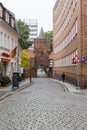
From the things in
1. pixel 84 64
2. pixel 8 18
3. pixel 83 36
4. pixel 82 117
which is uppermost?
pixel 8 18

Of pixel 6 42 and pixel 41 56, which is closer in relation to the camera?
pixel 6 42

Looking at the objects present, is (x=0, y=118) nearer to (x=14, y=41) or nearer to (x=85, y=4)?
(x=85, y=4)

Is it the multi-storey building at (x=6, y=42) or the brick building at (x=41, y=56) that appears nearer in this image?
the multi-storey building at (x=6, y=42)

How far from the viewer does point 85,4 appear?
36.4 metres

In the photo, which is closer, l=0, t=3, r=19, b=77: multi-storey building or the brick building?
l=0, t=3, r=19, b=77: multi-storey building

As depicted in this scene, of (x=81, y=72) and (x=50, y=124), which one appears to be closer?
(x=50, y=124)

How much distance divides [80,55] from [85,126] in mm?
26088

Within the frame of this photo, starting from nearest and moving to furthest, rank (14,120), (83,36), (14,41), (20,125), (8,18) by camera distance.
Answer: (20,125), (14,120), (83,36), (8,18), (14,41)

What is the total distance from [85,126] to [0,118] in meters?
3.13

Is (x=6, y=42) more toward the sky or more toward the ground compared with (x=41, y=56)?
more toward the ground

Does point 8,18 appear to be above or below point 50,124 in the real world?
above

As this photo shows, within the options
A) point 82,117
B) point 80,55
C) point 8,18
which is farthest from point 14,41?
point 82,117

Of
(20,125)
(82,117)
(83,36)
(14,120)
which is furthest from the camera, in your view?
(83,36)

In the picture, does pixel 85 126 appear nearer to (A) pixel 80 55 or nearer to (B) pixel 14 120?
(B) pixel 14 120
